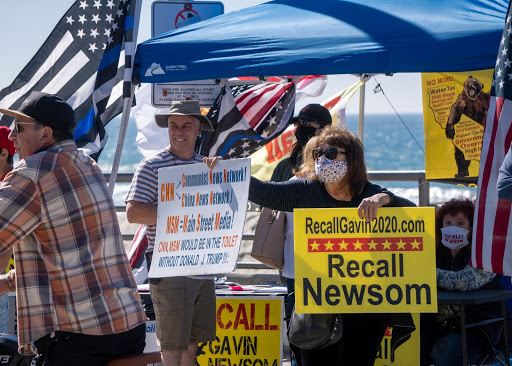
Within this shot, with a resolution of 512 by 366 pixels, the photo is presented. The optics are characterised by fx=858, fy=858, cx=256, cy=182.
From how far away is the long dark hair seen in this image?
15.3 ft

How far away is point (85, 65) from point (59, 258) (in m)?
3.64

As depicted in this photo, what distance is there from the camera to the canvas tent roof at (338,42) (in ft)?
19.0

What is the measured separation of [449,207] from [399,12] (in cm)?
149

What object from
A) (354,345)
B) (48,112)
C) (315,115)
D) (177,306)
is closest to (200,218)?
(177,306)

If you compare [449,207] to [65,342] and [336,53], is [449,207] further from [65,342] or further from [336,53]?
[65,342]

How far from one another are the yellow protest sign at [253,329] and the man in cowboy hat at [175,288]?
79cm

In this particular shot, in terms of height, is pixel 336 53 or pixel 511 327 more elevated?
pixel 336 53

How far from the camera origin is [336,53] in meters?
5.91

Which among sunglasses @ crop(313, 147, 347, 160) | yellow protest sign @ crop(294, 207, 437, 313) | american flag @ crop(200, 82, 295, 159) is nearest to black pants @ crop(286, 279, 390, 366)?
yellow protest sign @ crop(294, 207, 437, 313)

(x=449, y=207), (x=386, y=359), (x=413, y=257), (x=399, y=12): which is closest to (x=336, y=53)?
(x=399, y=12)

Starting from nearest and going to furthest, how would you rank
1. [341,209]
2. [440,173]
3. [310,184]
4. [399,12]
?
[341,209] → [310,184] → [399,12] → [440,173]

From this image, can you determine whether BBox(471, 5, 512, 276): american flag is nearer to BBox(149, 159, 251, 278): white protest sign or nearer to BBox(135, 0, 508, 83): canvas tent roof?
BBox(135, 0, 508, 83): canvas tent roof

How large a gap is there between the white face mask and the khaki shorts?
72.3 inches

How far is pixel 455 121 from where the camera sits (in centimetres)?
741
